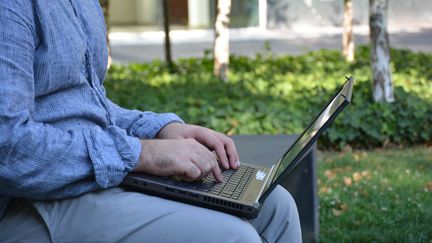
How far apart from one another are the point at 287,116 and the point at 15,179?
5.53 m

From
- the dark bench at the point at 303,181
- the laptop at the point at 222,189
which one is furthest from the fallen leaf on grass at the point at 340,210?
the laptop at the point at 222,189

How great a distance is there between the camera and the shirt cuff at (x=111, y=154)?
1925 mm

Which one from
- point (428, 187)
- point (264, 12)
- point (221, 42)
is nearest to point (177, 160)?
point (428, 187)

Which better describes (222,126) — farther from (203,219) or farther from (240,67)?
(203,219)

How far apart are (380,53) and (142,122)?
5659 mm

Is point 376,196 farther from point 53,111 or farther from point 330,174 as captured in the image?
point 53,111

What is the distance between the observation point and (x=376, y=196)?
5051 mm

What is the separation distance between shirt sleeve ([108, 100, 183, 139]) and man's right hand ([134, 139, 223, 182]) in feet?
1.35

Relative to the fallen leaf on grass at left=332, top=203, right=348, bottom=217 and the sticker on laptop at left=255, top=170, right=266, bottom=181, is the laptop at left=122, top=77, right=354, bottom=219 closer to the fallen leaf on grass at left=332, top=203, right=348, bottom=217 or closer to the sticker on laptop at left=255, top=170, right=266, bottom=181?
the sticker on laptop at left=255, top=170, right=266, bottom=181

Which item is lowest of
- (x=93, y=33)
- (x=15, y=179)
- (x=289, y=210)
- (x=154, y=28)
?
(x=154, y=28)

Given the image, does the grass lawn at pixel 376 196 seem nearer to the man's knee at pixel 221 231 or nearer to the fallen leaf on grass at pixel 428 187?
the fallen leaf on grass at pixel 428 187

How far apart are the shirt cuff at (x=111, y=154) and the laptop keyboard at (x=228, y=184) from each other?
0.16 metres

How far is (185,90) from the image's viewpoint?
27.1ft

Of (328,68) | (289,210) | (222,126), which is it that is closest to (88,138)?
(289,210)
